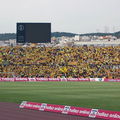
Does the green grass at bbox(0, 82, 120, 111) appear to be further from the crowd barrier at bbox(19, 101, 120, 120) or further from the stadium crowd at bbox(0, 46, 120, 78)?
the stadium crowd at bbox(0, 46, 120, 78)

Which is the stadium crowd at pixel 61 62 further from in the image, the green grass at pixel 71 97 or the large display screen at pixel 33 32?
the green grass at pixel 71 97

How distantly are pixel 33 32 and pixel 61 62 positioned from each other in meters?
9.17

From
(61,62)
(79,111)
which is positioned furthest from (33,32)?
(79,111)

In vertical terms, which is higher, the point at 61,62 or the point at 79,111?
the point at 79,111

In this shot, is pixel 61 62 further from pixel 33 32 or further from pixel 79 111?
pixel 79 111

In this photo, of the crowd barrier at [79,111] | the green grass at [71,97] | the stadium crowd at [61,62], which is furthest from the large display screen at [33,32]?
the crowd barrier at [79,111]

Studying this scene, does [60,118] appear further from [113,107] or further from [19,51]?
[19,51]

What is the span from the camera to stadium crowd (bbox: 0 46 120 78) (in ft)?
237

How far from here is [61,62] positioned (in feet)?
251

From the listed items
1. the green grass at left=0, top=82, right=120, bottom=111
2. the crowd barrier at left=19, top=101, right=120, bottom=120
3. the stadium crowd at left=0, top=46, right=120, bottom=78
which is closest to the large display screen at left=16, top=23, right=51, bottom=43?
the stadium crowd at left=0, top=46, right=120, bottom=78

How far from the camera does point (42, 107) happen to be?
24047 millimetres

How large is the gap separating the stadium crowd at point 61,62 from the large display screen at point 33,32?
606cm

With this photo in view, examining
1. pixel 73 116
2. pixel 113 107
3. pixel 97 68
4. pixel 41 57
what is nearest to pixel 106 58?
pixel 97 68

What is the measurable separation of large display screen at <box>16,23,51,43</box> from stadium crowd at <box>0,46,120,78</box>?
19.9ft
